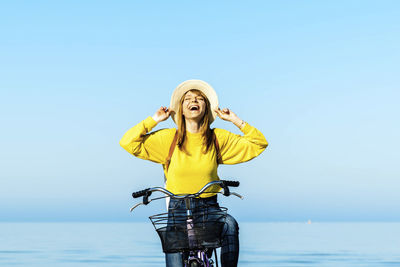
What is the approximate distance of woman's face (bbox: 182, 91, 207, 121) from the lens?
5.36 metres

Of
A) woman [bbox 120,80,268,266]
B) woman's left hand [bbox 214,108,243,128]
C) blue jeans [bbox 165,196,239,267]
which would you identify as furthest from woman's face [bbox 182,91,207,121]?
Result: blue jeans [bbox 165,196,239,267]

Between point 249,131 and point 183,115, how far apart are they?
1.67 ft

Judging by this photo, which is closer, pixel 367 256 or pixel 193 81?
pixel 193 81

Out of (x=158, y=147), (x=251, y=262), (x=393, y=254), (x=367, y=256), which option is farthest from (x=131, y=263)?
(x=158, y=147)

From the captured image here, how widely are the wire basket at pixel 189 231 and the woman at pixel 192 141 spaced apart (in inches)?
25.8

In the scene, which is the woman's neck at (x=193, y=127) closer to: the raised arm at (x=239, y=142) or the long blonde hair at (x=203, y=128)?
the long blonde hair at (x=203, y=128)

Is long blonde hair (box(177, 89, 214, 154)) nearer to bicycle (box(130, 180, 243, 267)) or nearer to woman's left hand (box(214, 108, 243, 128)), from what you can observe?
woman's left hand (box(214, 108, 243, 128))

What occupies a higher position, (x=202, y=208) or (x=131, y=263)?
(x=131, y=263)

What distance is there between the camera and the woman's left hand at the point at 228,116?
213 inches

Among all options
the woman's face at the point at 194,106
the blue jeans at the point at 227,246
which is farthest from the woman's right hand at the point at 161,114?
the blue jeans at the point at 227,246

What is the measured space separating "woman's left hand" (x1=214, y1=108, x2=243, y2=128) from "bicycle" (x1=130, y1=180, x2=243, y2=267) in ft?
2.76

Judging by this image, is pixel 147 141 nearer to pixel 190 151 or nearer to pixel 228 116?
pixel 190 151

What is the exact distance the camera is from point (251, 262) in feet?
41.9

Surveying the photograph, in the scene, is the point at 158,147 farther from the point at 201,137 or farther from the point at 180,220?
the point at 180,220
